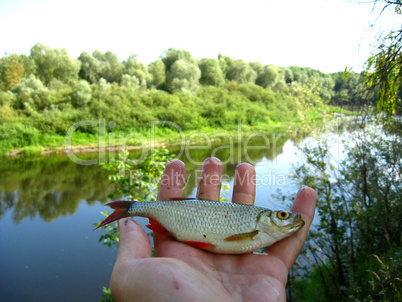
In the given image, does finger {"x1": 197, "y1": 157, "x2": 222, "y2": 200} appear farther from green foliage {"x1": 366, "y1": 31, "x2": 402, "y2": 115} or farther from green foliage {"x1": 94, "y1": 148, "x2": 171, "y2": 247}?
green foliage {"x1": 94, "y1": 148, "x2": 171, "y2": 247}

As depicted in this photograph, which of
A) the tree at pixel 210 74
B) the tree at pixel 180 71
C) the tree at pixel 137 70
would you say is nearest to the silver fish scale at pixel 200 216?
the tree at pixel 137 70

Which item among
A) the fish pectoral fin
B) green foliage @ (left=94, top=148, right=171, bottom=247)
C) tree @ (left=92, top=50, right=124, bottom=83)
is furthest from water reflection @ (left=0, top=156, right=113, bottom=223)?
A: tree @ (left=92, top=50, right=124, bottom=83)

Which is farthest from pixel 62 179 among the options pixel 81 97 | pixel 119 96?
pixel 119 96

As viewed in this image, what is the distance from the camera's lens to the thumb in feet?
6.14

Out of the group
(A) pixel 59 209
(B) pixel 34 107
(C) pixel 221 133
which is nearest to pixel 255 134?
(C) pixel 221 133

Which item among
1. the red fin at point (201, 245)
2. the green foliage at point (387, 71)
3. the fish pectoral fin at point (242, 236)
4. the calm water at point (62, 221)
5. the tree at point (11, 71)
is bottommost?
the calm water at point (62, 221)

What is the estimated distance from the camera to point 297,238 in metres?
2.33

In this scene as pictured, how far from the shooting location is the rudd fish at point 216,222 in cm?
227

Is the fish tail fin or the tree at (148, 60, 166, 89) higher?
the tree at (148, 60, 166, 89)

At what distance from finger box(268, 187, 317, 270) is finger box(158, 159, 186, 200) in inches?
40.4

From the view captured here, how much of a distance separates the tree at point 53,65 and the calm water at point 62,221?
14.7 m

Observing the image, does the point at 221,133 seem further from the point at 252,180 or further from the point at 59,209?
the point at 252,180

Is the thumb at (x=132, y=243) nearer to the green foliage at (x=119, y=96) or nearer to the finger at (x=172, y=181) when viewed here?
the finger at (x=172, y=181)

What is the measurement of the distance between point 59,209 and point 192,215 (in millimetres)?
8948
